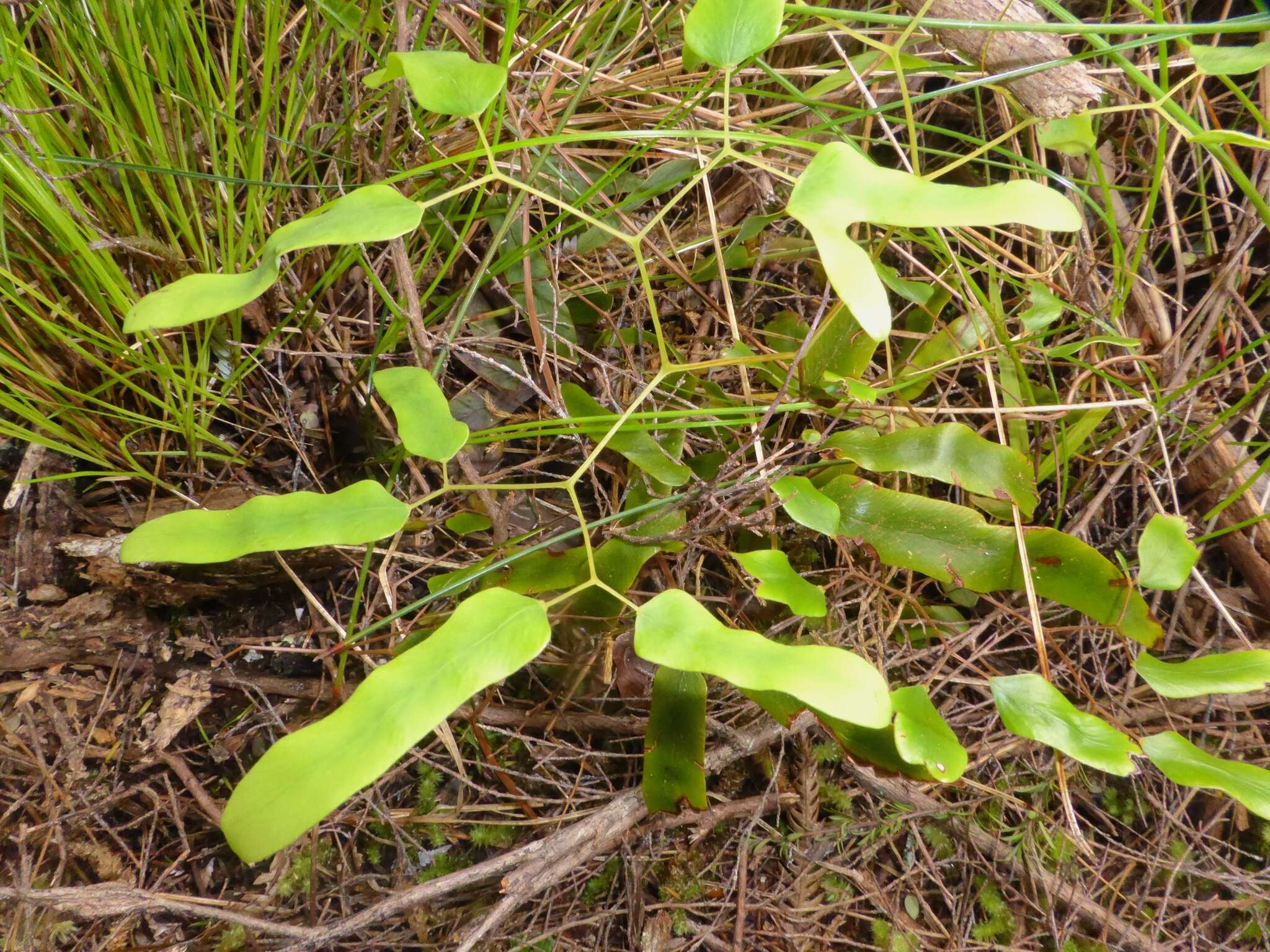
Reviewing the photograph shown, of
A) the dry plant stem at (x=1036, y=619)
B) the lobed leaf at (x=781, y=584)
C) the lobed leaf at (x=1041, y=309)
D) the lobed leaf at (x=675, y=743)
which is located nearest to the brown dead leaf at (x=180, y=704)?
the lobed leaf at (x=675, y=743)

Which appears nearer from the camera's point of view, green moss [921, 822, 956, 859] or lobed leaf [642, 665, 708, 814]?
lobed leaf [642, 665, 708, 814]

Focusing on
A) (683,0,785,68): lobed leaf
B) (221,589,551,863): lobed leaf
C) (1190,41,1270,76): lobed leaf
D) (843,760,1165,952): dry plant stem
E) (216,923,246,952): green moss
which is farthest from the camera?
(843,760,1165,952): dry plant stem

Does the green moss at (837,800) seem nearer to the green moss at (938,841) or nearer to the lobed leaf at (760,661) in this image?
the green moss at (938,841)

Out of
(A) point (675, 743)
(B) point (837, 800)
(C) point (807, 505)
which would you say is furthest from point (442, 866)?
(C) point (807, 505)

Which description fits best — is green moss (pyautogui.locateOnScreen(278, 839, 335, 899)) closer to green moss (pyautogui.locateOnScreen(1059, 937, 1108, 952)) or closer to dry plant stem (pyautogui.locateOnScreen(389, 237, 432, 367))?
dry plant stem (pyautogui.locateOnScreen(389, 237, 432, 367))

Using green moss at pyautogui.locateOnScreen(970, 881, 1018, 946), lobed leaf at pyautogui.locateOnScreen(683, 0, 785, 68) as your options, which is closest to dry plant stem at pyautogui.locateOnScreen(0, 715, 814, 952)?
green moss at pyautogui.locateOnScreen(970, 881, 1018, 946)

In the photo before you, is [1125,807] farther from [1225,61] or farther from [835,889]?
[1225,61]

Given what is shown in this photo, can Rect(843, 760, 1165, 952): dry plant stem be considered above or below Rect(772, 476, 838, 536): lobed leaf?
below
